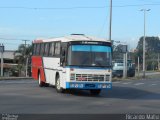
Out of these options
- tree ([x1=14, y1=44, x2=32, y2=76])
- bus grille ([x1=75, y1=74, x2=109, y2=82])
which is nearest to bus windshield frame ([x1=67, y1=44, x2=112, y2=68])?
bus grille ([x1=75, y1=74, x2=109, y2=82])

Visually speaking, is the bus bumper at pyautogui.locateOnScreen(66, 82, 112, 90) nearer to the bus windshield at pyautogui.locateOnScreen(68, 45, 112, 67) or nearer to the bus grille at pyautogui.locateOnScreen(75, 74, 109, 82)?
A: the bus grille at pyautogui.locateOnScreen(75, 74, 109, 82)

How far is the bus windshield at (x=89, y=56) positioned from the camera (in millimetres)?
23516

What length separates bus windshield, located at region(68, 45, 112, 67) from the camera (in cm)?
2352

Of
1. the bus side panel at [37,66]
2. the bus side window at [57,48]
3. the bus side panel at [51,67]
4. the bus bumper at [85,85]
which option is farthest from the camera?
the bus side panel at [37,66]

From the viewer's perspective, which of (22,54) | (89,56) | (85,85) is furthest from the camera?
(22,54)

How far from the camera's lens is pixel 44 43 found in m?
28.8

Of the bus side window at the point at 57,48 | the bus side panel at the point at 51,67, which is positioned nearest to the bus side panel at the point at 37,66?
the bus side panel at the point at 51,67

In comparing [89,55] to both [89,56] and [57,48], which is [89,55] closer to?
[89,56]

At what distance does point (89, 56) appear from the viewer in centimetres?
2362

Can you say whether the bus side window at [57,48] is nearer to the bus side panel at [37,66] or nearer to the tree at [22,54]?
the bus side panel at [37,66]

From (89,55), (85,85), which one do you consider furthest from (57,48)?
(85,85)

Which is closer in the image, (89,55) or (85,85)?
(85,85)

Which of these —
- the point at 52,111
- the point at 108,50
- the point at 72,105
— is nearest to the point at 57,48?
the point at 108,50

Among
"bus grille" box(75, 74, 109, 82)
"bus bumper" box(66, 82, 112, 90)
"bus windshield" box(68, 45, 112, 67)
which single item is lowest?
"bus bumper" box(66, 82, 112, 90)
